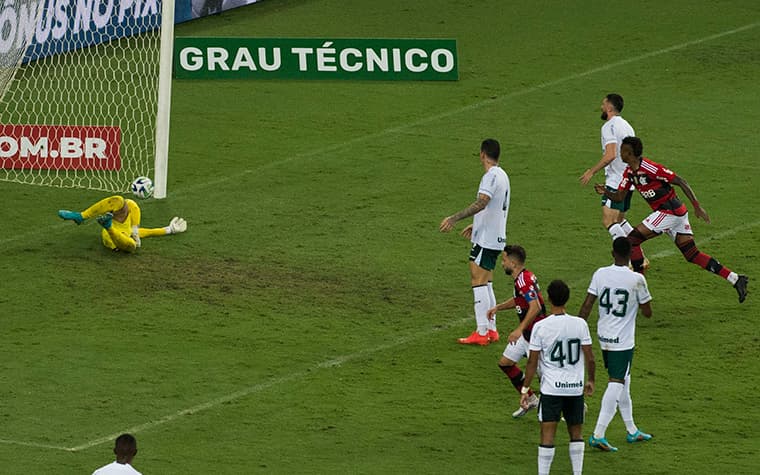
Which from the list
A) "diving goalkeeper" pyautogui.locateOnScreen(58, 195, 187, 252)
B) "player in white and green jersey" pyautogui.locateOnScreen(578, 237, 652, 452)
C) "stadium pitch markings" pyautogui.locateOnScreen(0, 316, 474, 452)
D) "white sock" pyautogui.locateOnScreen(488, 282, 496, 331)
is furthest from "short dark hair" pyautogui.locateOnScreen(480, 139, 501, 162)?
"diving goalkeeper" pyautogui.locateOnScreen(58, 195, 187, 252)

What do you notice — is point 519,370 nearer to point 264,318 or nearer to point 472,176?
point 264,318

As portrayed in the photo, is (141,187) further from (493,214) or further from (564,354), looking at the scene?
(564,354)

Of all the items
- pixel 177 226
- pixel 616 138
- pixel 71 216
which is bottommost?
pixel 177 226

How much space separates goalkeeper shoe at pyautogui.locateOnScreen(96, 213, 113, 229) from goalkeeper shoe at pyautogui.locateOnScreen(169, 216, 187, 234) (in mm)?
1195

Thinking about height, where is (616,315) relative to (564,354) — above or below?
above

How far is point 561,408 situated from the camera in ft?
43.9

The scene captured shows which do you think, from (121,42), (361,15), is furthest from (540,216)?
(361,15)

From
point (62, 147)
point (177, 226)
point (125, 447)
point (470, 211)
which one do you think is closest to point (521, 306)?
point (470, 211)

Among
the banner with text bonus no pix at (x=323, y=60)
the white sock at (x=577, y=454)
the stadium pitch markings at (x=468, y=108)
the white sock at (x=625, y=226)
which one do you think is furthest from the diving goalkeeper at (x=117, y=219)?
the banner with text bonus no pix at (x=323, y=60)

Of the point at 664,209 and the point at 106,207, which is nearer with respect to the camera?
the point at 664,209

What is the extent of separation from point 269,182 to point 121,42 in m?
5.57

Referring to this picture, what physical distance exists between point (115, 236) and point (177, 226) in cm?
121

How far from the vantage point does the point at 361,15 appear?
33.2 meters

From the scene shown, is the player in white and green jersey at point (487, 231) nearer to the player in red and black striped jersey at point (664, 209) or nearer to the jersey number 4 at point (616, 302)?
the player in red and black striped jersey at point (664, 209)
